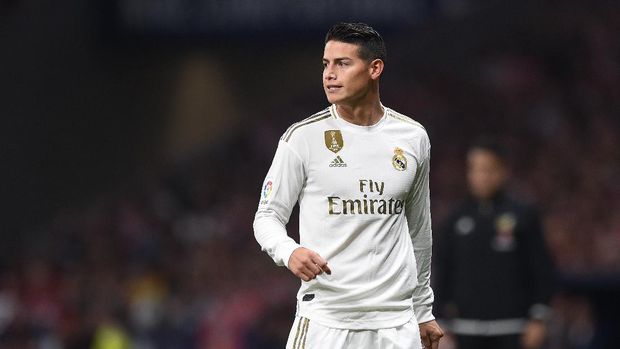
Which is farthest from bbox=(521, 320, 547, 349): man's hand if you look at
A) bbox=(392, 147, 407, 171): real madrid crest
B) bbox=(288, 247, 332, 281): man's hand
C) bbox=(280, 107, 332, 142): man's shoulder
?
bbox=(288, 247, 332, 281): man's hand

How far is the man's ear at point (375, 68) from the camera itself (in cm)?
466

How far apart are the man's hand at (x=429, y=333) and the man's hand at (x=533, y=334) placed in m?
2.33

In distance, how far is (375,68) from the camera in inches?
184

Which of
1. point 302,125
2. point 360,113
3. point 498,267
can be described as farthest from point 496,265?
point 302,125

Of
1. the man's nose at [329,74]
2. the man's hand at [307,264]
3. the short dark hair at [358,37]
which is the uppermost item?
the short dark hair at [358,37]

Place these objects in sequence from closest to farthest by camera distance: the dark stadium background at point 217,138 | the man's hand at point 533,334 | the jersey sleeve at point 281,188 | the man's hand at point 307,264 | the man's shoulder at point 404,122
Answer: the man's hand at point 307,264 → the jersey sleeve at point 281,188 → the man's shoulder at point 404,122 → the man's hand at point 533,334 → the dark stadium background at point 217,138

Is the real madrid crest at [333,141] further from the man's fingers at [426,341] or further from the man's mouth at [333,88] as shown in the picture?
the man's fingers at [426,341]

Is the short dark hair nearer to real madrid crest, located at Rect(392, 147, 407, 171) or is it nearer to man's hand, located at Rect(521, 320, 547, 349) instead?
real madrid crest, located at Rect(392, 147, 407, 171)

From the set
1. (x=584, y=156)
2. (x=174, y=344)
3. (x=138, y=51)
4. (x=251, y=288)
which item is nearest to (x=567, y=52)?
(x=584, y=156)

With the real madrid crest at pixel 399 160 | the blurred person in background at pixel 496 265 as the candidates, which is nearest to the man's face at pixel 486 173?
the blurred person in background at pixel 496 265

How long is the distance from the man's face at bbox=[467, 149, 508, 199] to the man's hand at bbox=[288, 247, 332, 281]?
10.1 ft

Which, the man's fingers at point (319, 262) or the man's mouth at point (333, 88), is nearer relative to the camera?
the man's fingers at point (319, 262)

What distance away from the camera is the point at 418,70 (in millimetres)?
15422

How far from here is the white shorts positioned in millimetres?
4602
